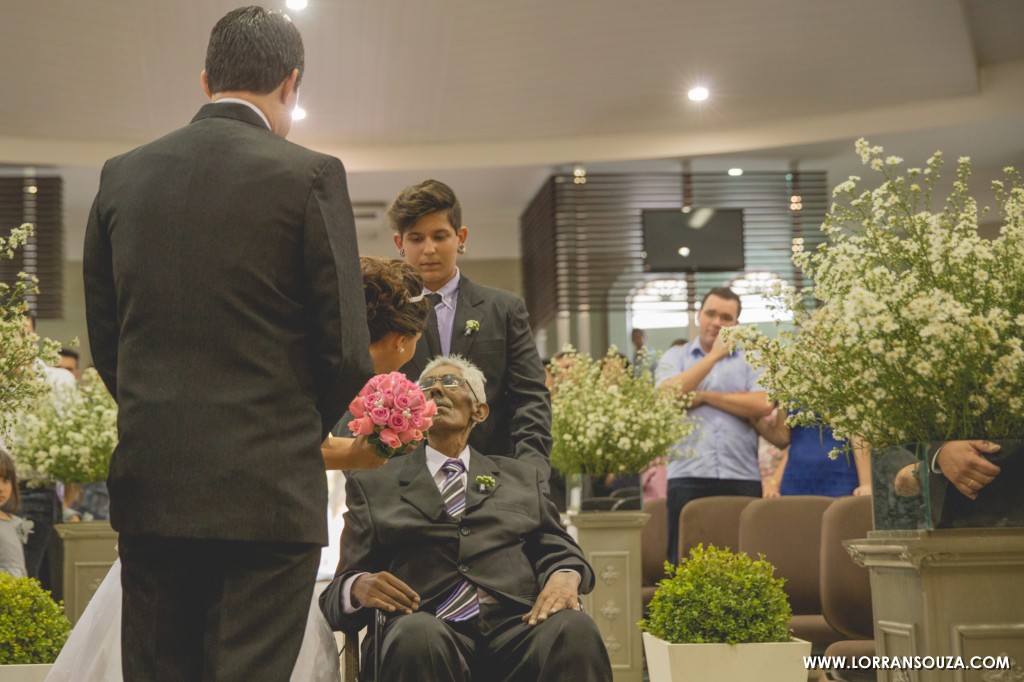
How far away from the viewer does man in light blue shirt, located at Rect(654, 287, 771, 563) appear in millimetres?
5852

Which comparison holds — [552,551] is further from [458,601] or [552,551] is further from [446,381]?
[446,381]

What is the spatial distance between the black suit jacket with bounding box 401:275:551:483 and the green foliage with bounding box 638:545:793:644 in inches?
23.4

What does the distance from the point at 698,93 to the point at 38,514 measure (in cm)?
522

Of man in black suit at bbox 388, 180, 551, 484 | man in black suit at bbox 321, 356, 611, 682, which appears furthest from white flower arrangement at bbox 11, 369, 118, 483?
man in black suit at bbox 321, 356, 611, 682

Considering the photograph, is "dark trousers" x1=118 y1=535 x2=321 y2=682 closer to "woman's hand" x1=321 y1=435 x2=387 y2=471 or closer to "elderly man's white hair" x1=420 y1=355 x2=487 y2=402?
"woman's hand" x1=321 y1=435 x2=387 y2=471

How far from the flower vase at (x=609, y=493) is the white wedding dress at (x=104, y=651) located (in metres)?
2.83

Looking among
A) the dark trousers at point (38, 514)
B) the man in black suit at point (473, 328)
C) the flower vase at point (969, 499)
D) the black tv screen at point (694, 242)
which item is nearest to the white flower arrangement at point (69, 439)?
the dark trousers at point (38, 514)

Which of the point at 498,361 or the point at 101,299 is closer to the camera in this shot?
the point at 101,299

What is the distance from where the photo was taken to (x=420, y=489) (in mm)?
3051

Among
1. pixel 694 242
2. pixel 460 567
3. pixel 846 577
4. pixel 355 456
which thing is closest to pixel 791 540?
pixel 846 577

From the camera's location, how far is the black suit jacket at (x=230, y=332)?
1812 millimetres

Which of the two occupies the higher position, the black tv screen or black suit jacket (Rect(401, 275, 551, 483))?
the black tv screen

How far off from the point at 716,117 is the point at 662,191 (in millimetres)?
888

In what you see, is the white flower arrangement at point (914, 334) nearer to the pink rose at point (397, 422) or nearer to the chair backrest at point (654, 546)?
Result: the pink rose at point (397, 422)
